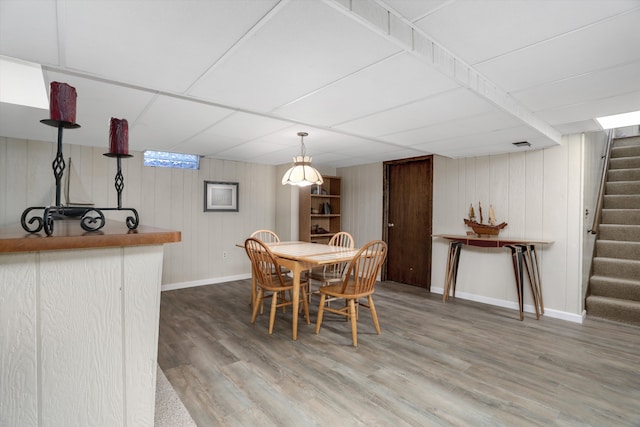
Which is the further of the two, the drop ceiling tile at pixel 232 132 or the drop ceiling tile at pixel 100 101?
the drop ceiling tile at pixel 232 132

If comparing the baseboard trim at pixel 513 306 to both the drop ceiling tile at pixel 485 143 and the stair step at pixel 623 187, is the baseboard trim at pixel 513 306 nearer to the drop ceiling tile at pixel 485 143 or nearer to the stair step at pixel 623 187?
the drop ceiling tile at pixel 485 143

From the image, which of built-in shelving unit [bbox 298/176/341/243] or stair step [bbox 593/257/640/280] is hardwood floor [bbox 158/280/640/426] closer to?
stair step [bbox 593/257/640/280]

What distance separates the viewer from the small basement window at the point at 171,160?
447 cm

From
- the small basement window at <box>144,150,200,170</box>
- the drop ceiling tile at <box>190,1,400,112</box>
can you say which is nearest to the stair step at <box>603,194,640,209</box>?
the drop ceiling tile at <box>190,1,400,112</box>

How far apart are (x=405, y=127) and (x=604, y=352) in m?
2.58

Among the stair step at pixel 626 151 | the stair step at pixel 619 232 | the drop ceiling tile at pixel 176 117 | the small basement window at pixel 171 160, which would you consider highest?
the stair step at pixel 626 151

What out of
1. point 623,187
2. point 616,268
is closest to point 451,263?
point 616,268

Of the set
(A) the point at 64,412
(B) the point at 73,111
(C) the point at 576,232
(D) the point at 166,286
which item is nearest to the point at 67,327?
(A) the point at 64,412

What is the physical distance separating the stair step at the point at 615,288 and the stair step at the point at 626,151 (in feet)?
8.55

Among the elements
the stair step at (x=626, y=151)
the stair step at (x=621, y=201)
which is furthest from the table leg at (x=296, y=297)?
the stair step at (x=626, y=151)

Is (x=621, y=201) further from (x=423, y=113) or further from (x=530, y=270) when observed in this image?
(x=423, y=113)

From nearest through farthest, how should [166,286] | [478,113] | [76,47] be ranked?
[76,47] < [478,113] < [166,286]

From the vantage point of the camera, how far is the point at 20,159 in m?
3.60

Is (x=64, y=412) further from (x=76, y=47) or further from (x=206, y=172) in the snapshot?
(x=206, y=172)
